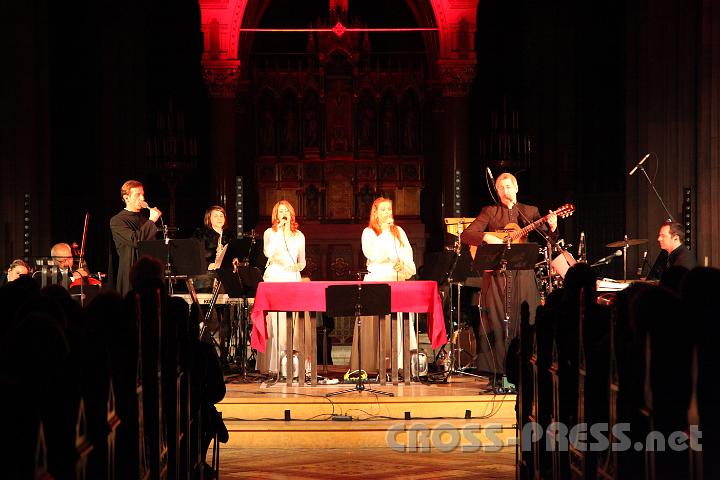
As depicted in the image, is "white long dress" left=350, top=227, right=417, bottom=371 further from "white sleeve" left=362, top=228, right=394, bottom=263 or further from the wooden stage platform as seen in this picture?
the wooden stage platform

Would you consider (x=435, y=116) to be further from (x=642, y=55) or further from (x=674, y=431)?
(x=674, y=431)

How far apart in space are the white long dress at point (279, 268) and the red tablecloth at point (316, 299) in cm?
59

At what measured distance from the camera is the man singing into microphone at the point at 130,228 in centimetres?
1033

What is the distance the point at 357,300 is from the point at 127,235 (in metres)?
2.45

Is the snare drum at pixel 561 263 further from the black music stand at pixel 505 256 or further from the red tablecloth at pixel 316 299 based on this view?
the red tablecloth at pixel 316 299

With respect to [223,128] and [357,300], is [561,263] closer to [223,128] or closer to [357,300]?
[357,300]

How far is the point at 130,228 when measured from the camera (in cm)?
1037

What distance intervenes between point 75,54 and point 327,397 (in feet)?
38.7

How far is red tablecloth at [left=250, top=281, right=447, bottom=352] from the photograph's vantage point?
10000 mm

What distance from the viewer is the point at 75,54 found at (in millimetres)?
19094

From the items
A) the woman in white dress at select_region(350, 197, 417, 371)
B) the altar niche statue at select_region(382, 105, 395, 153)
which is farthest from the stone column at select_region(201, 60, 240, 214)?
the woman in white dress at select_region(350, 197, 417, 371)

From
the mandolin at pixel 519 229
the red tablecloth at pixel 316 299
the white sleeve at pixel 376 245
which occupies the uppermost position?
the mandolin at pixel 519 229

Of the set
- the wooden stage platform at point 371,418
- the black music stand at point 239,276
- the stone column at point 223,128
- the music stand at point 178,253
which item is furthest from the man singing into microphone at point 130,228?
the stone column at point 223,128

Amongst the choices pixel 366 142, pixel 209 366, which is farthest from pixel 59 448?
pixel 366 142
